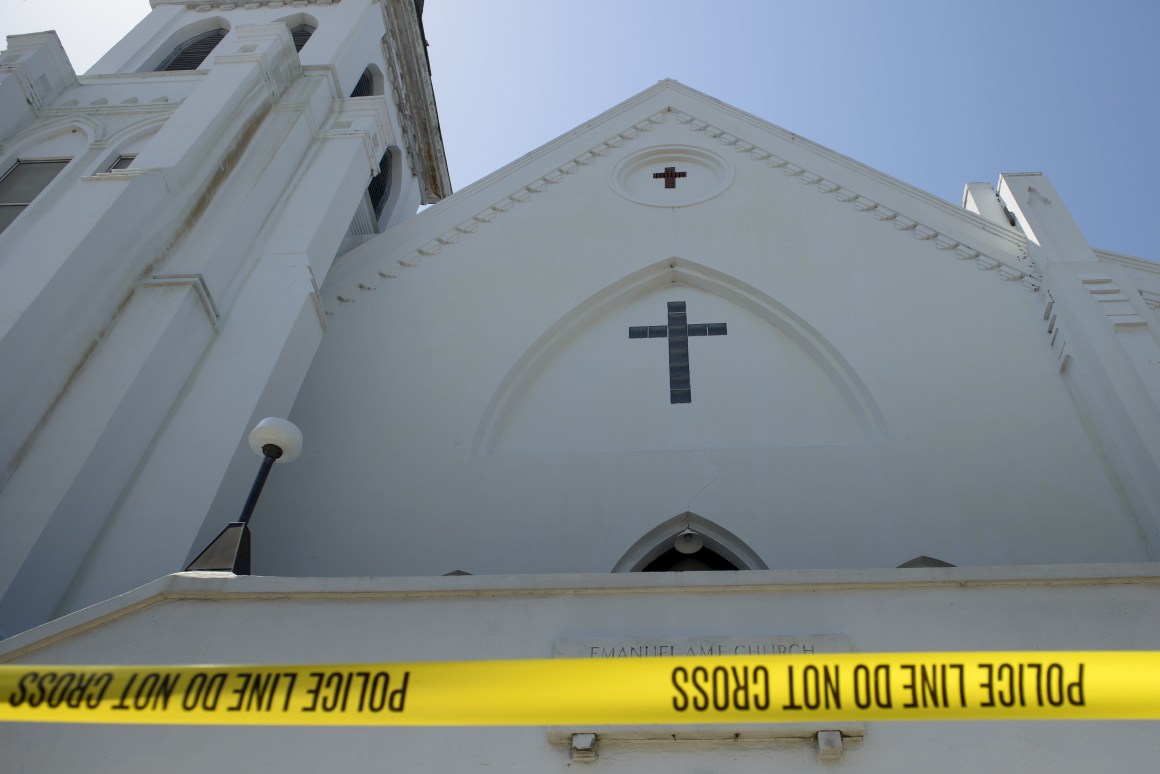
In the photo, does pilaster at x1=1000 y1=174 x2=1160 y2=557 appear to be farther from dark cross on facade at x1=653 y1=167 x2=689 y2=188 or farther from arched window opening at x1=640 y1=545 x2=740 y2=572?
dark cross on facade at x1=653 y1=167 x2=689 y2=188

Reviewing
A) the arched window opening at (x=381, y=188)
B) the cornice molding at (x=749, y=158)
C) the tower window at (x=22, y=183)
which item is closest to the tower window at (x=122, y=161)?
the tower window at (x=22, y=183)

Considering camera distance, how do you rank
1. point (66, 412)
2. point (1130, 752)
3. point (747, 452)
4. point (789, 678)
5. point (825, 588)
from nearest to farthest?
point (789, 678) → point (1130, 752) → point (825, 588) → point (66, 412) → point (747, 452)

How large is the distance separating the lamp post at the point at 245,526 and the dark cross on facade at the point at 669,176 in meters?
7.40

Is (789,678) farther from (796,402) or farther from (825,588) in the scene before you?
(796,402)

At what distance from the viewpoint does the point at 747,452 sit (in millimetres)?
8758

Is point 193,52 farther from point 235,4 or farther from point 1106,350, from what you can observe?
point 1106,350

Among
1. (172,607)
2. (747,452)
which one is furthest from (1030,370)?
(172,607)

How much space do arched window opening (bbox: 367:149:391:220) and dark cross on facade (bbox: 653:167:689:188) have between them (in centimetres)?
487

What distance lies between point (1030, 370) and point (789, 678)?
7090mm

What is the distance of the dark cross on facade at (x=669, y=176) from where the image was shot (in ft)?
41.4

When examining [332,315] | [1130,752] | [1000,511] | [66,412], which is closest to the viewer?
[1130,752]

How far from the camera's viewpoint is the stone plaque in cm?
507

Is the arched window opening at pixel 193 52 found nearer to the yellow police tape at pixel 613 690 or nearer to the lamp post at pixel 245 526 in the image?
the lamp post at pixel 245 526

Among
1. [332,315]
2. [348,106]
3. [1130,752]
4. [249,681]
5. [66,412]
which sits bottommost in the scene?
[249,681]
